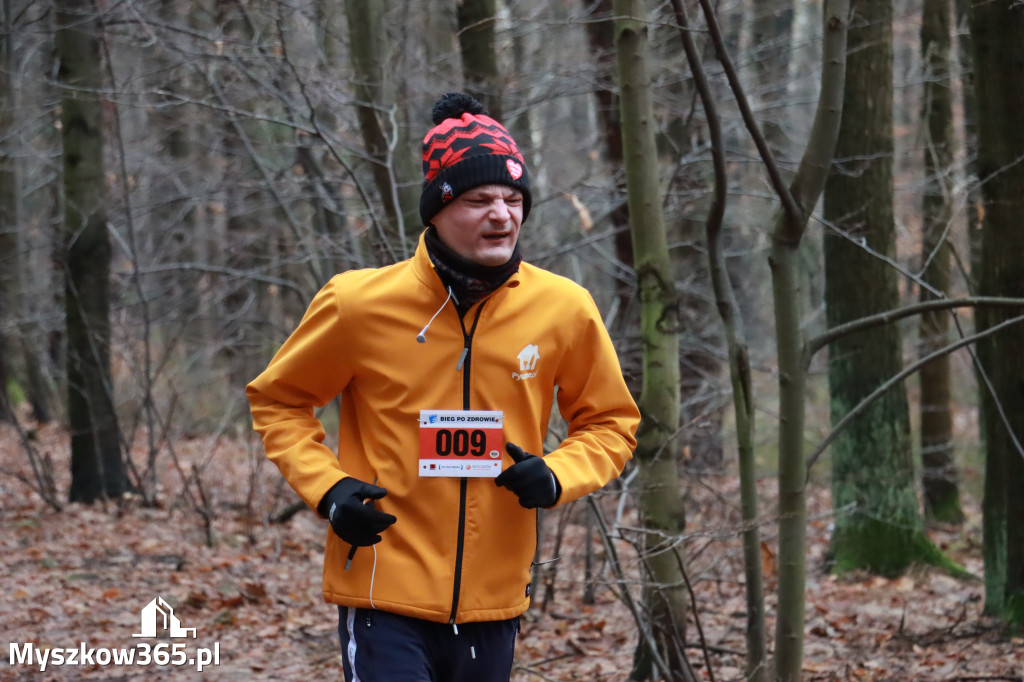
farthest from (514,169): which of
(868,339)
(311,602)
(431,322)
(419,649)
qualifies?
(868,339)

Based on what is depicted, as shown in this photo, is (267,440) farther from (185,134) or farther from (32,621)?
(185,134)

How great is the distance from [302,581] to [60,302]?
7487mm

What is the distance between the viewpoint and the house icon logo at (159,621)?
21.0 feet

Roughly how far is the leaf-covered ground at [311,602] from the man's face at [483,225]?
72.7 inches

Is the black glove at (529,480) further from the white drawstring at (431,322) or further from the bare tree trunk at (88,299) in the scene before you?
the bare tree trunk at (88,299)

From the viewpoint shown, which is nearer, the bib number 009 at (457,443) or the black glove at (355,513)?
the black glove at (355,513)

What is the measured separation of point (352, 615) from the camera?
293 centimetres

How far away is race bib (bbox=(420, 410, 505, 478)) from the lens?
2883mm

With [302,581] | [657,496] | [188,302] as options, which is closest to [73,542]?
[302,581]

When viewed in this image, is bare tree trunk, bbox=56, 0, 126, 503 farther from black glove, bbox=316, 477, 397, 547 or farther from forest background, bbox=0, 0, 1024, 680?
black glove, bbox=316, 477, 397, 547

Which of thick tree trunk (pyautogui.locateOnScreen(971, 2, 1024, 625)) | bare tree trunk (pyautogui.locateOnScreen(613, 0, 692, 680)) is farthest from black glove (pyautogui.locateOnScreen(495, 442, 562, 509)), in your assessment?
thick tree trunk (pyautogui.locateOnScreen(971, 2, 1024, 625))

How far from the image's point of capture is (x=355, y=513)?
271 centimetres

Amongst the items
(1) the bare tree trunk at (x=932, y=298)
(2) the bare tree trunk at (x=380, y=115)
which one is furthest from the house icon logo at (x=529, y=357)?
(1) the bare tree trunk at (x=932, y=298)

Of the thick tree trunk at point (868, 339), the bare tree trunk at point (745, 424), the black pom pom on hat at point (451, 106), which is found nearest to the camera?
the black pom pom on hat at point (451, 106)
